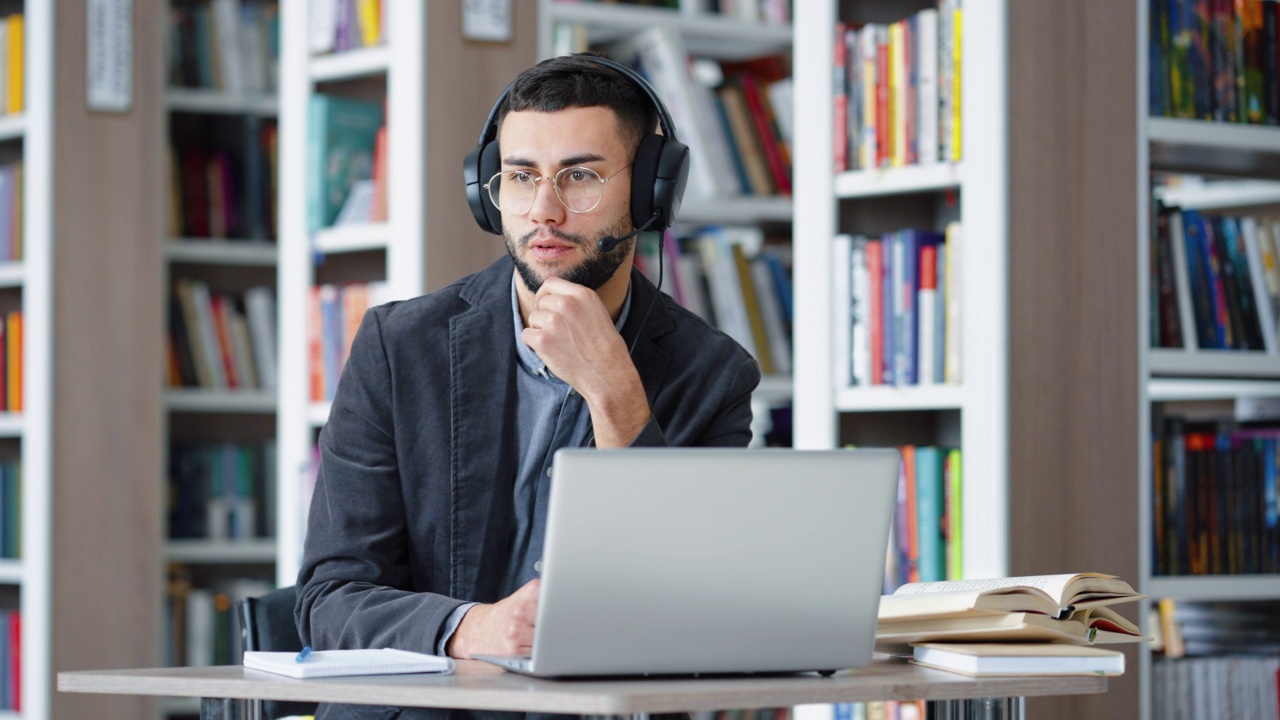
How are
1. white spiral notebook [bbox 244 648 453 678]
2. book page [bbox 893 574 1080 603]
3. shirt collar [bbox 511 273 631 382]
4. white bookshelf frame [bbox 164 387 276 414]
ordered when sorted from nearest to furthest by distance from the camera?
white spiral notebook [bbox 244 648 453 678], book page [bbox 893 574 1080 603], shirt collar [bbox 511 273 631 382], white bookshelf frame [bbox 164 387 276 414]

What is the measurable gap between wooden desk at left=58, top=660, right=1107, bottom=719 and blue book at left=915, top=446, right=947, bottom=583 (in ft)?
4.17

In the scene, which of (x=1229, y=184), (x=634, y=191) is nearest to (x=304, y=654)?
(x=634, y=191)

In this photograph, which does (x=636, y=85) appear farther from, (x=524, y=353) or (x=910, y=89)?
(x=910, y=89)

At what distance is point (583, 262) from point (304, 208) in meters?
1.73

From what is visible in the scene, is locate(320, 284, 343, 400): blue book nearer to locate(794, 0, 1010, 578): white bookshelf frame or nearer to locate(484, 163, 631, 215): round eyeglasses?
locate(794, 0, 1010, 578): white bookshelf frame

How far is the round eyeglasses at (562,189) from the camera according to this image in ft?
5.50

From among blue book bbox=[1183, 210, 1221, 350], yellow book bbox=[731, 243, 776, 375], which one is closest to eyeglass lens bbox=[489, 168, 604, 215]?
blue book bbox=[1183, 210, 1221, 350]

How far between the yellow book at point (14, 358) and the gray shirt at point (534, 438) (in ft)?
8.01

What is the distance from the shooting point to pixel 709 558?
3.76ft

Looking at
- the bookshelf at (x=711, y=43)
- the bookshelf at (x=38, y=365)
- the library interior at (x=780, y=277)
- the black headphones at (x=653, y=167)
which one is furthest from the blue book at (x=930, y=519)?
the bookshelf at (x=38, y=365)

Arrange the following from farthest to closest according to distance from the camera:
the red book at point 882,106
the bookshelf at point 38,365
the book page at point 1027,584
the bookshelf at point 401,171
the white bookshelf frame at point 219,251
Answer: the white bookshelf frame at point 219,251 < the bookshelf at point 38,365 < the bookshelf at point 401,171 < the red book at point 882,106 < the book page at point 1027,584

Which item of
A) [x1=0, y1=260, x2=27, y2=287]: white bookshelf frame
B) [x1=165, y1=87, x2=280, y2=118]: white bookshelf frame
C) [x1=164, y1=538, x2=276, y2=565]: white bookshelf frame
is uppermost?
[x1=165, y1=87, x2=280, y2=118]: white bookshelf frame

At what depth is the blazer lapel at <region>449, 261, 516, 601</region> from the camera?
164 cm

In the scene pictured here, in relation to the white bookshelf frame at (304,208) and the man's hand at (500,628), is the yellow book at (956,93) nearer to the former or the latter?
the white bookshelf frame at (304,208)
